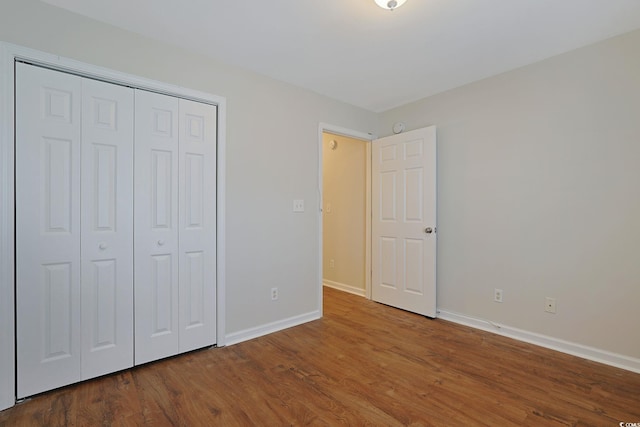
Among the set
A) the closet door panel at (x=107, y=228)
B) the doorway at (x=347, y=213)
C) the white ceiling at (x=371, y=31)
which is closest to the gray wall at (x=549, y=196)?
the white ceiling at (x=371, y=31)

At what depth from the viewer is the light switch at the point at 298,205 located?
3.11 m

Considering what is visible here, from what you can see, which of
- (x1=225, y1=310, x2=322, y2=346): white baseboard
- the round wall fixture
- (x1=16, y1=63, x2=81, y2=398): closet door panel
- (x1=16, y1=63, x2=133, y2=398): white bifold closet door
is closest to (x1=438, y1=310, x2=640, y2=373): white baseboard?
(x1=225, y1=310, x2=322, y2=346): white baseboard

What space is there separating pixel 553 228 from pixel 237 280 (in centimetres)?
273

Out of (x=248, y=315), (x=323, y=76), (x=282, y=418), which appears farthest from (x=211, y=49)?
(x=282, y=418)

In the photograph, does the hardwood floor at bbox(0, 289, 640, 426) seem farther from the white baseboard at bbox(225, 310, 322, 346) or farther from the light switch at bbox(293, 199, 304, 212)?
the light switch at bbox(293, 199, 304, 212)

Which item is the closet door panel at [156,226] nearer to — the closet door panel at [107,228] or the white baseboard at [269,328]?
the closet door panel at [107,228]

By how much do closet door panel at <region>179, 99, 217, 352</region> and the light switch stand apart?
0.83 m

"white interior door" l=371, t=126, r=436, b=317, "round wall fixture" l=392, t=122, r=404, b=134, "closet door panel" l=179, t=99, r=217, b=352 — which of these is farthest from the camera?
"round wall fixture" l=392, t=122, r=404, b=134

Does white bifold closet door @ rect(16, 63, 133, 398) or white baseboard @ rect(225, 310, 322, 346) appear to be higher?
white bifold closet door @ rect(16, 63, 133, 398)

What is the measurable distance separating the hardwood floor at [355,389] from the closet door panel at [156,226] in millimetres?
248

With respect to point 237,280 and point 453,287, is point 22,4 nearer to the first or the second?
point 237,280

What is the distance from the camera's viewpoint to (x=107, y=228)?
6.89ft

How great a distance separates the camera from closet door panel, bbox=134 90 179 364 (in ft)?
7.28

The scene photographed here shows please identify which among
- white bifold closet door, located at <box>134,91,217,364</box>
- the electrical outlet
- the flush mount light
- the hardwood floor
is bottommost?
the hardwood floor
